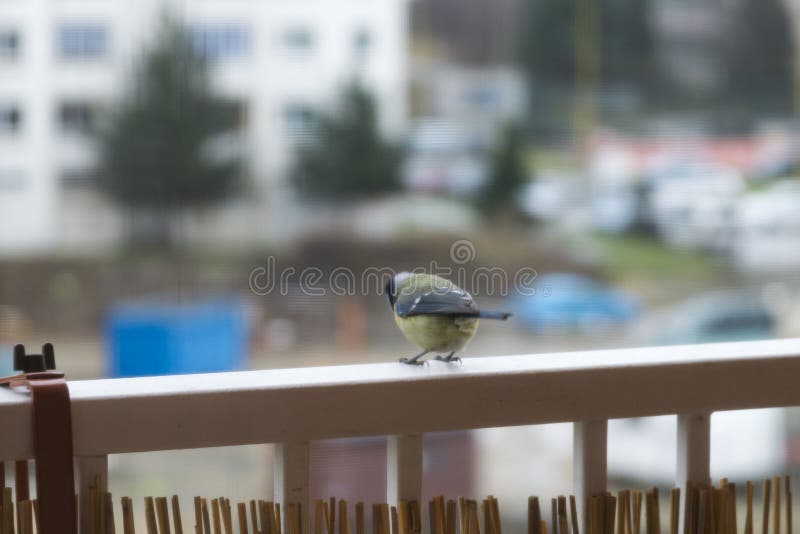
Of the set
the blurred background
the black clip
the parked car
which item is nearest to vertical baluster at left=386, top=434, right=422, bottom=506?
the black clip

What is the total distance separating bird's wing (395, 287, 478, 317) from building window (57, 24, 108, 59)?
266 cm

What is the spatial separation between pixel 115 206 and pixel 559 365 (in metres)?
2.57

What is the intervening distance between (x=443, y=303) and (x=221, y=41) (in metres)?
2.72

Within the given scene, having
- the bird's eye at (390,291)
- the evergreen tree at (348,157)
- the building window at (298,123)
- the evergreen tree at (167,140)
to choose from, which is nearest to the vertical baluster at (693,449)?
the bird's eye at (390,291)

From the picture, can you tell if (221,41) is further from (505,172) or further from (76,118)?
(505,172)

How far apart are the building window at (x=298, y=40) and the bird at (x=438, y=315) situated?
2631 mm

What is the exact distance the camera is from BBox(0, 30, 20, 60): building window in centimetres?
288

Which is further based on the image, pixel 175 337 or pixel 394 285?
pixel 175 337

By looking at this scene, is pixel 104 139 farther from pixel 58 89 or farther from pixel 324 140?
pixel 324 140

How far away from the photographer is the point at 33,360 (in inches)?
24.6

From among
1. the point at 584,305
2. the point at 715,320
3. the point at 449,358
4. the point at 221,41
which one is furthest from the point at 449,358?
the point at 715,320

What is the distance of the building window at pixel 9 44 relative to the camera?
2877mm

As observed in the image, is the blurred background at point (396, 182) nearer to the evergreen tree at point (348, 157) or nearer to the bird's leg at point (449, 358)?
the evergreen tree at point (348, 157)

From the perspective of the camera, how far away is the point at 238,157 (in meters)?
3.12
